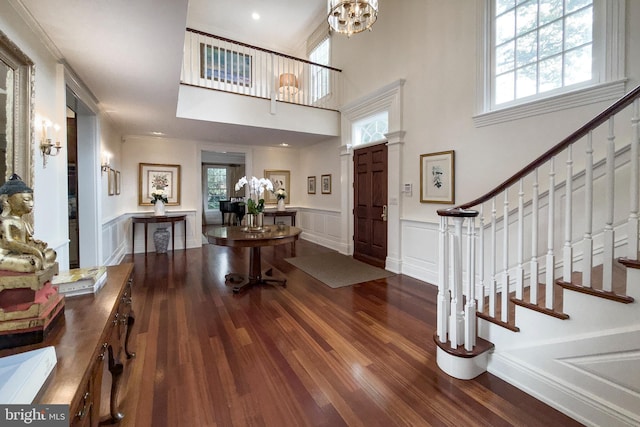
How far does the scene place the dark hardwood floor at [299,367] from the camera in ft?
5.22

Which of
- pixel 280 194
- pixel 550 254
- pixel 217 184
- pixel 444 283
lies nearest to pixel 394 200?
pixel 444 283

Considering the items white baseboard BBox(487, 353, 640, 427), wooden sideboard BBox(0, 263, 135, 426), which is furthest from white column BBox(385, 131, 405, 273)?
wooden sideboard BBox(0, 263, 135, 426)

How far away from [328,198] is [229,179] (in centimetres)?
711

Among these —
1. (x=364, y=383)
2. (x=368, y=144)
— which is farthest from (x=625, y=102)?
(x=368, y=144)

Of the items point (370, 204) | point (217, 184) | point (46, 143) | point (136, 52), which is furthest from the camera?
point (217, 184)

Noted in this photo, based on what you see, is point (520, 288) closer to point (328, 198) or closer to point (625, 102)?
point (625, 102)

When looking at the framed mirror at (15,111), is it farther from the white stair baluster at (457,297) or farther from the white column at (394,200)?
the white column at (394,200)

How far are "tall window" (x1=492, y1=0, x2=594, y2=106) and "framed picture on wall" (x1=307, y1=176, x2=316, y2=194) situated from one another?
436cm

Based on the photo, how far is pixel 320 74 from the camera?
6371 mm

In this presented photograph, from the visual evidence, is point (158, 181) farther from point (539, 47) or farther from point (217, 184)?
point (539, 47)

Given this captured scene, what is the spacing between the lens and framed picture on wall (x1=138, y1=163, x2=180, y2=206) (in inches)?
229

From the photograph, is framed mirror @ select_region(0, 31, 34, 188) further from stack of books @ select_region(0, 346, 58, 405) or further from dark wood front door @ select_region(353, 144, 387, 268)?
dark wood front door @ select_region(353, 144, 387, 268)

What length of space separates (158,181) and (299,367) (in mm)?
5487

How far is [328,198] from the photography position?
643cm
